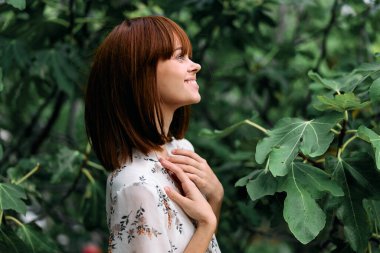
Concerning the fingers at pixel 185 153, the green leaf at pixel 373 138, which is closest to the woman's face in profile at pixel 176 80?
the fingers at pixel 185 153

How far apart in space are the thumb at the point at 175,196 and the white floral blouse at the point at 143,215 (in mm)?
12

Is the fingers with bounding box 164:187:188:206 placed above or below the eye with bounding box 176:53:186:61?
below

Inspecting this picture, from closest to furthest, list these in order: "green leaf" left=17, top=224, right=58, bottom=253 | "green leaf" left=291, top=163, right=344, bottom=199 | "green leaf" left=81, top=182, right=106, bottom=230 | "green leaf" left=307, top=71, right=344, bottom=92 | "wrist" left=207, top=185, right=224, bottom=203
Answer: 1. "green leaf" left=291, top=163, right=344, bottom=199
2. "wrist" left=207, top=185, right=224, bottom=203
3. "green leaf" left=307, top=71, right=344, bottom=92
4. "green leaf" left=17, top=224, right=58, bottom=253
5. "green leaf" left=81, top=182, right=106, bottom=230

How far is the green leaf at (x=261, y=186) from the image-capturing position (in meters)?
1.78

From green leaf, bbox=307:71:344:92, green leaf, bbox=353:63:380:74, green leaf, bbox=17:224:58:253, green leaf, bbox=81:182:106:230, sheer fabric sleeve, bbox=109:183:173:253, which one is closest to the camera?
sheer fabric sleeve, bbox=109:183:173:253

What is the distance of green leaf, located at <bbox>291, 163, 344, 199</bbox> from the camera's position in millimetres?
1738

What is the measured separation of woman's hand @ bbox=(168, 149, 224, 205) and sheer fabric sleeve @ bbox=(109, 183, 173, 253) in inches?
8.5

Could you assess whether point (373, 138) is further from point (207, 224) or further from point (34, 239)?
point (34, 239)

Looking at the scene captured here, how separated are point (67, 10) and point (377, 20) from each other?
1.85m

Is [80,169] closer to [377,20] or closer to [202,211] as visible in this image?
[202,211]

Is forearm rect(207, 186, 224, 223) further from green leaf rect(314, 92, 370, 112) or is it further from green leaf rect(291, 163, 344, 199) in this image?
green leaf rect(314, 92, 370, 112)

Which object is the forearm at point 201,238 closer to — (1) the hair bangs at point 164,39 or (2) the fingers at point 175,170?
(2) the fingers at point 175,170

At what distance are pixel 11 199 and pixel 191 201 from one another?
661 millimetres

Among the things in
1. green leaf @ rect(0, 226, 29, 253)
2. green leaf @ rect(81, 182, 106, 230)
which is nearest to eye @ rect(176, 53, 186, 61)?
green leaf @ rect(0, 226, 29, 253)
